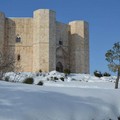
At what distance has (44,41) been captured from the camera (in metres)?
41.0

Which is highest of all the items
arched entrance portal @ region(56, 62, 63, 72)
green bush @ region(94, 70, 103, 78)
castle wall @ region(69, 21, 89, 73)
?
castle wall @ region(69, 21, 89, 73)

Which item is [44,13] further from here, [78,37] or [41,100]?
[41,100]

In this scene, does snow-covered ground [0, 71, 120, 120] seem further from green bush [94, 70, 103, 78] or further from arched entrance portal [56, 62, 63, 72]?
arched entrance portal [56, 62, 63, 72]

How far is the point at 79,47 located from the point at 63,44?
2056 mm

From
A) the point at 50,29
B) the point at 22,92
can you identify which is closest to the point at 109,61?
the point at 50,29

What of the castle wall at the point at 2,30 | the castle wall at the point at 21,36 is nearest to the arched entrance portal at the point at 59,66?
the castle wall at the point at 21,36

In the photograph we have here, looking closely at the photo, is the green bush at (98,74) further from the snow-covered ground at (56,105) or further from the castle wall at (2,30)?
the snow-covered ground at (56,105)

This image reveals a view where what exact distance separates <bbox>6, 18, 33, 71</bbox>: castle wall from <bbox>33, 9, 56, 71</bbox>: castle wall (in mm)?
1373

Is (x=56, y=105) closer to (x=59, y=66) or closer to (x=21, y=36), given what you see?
(x=21, y=36)

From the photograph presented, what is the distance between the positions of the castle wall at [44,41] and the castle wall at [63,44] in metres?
2.26

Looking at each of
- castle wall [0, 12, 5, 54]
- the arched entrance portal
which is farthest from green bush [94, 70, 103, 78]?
castle wall [0, 12, 5, 54]

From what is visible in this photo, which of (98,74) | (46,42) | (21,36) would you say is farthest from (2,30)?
(98,74)

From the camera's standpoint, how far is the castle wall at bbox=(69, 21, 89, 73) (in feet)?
145

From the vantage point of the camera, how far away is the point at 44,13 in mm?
41281
